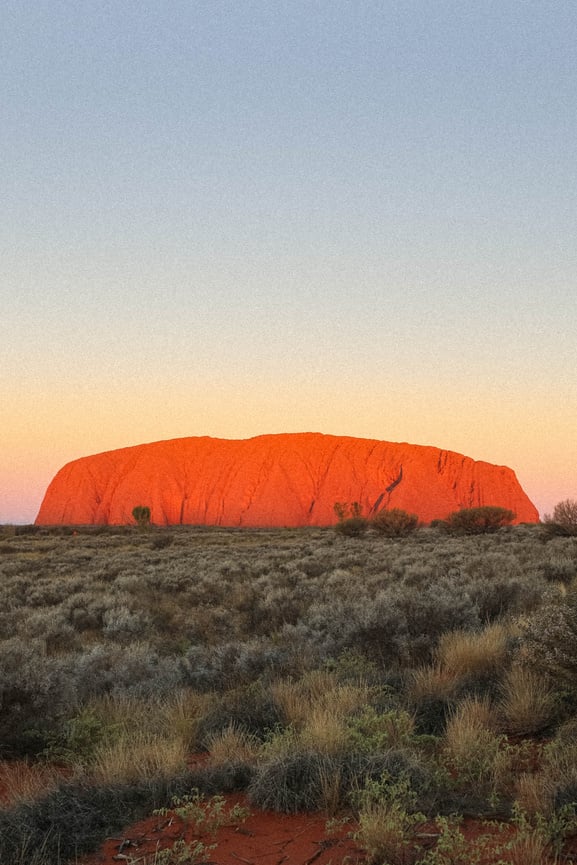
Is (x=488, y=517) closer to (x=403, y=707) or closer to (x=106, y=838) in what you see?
(x=403, y=707)

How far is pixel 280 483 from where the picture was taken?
94188 mm

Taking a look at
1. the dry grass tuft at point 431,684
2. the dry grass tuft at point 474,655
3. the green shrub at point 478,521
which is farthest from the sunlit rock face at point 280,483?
the dry grass tuft at point 431,684

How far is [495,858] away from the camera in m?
3.25

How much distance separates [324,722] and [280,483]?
8931cm

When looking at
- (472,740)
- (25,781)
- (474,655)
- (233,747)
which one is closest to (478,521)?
(474,655)

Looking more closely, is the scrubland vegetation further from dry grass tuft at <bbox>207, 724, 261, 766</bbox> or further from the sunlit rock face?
the sunlit rock face

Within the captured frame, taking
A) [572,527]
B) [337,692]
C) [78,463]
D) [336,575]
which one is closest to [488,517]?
[572,527]

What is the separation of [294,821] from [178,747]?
1.29 m

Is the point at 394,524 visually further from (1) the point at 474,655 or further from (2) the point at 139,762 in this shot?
(2) the point at 139,762

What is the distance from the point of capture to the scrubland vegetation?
371 centimetres

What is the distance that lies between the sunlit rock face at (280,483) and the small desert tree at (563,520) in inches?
2416

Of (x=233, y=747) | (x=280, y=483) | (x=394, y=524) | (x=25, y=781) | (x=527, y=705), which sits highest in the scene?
(x=280, y=483)

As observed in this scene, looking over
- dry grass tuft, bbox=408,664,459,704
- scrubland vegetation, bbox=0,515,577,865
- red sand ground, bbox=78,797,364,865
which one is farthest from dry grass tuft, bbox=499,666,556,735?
red sand ground, bbox=78,797,364,865

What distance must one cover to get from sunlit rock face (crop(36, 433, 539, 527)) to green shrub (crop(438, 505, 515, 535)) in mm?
50957
